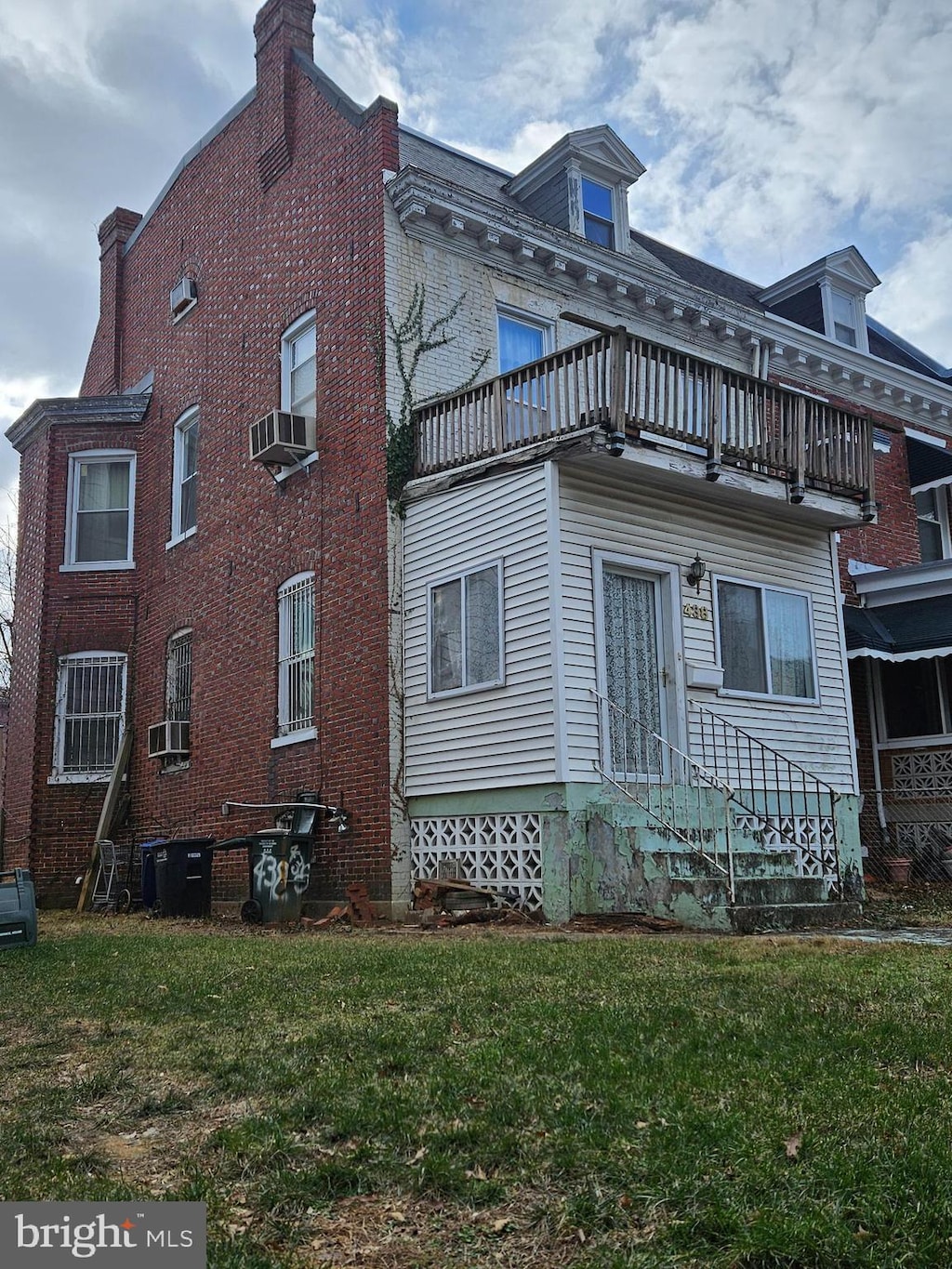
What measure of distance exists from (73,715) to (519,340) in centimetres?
915

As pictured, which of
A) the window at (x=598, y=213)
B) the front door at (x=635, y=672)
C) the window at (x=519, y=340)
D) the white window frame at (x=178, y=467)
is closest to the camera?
the front door at (x=635, y=672)

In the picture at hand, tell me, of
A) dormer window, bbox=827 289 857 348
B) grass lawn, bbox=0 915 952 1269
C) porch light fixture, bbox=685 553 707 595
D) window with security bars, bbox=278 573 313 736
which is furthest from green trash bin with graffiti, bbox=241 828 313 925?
dormer window, bbox=827 289 857 348

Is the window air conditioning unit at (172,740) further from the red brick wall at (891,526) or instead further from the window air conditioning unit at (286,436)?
the red brick wall at (891,526)

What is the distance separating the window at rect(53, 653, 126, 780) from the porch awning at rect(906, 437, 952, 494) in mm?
13591

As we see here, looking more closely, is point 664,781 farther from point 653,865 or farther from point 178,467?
point 178,467

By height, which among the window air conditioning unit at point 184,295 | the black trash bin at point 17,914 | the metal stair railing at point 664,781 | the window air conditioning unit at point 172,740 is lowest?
the black trash bin at point 17,914

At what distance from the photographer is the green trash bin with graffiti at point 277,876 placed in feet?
42.5

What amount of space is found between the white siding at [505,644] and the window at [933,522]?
35.6ft

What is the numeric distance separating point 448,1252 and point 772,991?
335 centimetres

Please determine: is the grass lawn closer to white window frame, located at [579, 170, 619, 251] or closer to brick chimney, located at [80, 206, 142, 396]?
white window frame, located at [579, 170, 619, 251]

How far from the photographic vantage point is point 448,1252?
306cm

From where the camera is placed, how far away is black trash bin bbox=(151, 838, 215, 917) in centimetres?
1452

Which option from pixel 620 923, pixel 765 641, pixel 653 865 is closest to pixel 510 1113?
pixel 620 923

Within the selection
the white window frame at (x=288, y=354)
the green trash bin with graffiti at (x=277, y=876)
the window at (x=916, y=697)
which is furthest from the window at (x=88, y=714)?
the window at (x=916, y=697)
